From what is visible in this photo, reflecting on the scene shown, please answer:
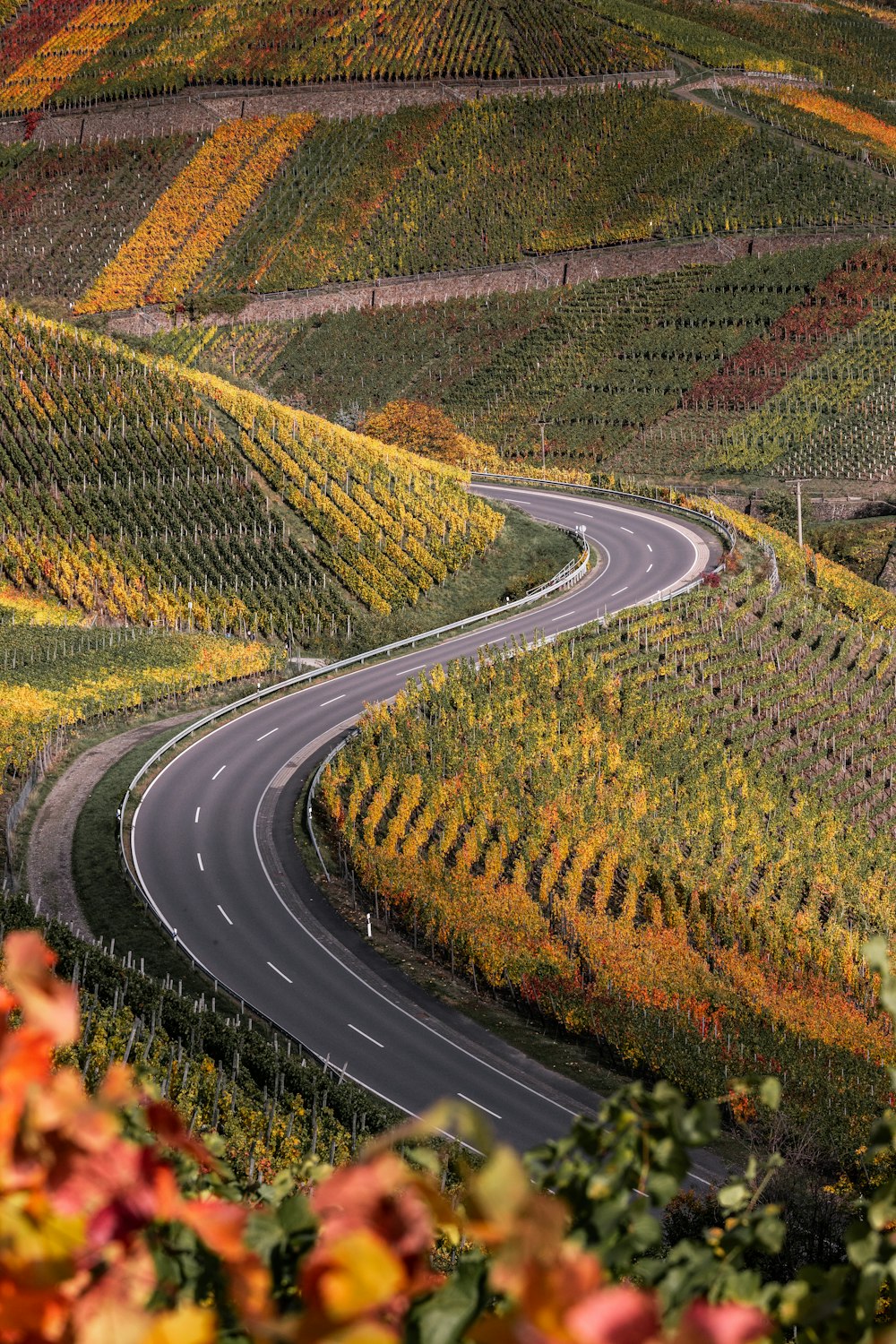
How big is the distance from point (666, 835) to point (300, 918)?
9.11m

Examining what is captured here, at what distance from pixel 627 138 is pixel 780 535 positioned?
225ft

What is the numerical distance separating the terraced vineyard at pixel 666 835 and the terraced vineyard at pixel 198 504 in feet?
41.0

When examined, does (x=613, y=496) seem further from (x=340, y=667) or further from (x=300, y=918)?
(x=300, y=918)

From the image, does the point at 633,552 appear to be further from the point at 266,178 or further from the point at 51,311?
the point at 266,178

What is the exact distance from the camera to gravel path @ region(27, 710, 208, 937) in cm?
3209

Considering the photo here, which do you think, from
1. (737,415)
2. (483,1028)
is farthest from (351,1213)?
(737,415)

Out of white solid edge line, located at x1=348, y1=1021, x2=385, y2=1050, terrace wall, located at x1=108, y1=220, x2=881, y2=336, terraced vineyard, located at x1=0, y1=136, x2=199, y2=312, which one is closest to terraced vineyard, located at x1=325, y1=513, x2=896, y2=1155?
white solid edge line, located at x1=348, y1=1021, x2=385, y2=1050

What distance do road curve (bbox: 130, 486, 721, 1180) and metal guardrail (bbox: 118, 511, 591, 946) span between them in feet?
1.10

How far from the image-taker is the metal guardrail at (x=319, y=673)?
1319 inches

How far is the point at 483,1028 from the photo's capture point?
95.0ft

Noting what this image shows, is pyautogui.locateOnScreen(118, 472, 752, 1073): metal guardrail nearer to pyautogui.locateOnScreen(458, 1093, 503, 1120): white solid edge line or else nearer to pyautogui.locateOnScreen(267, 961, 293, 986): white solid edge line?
pyautogui.locateOnScreen(267, 961, 293, 986): white solid edge line

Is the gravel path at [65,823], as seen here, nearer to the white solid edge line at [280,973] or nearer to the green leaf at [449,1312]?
the white solid edge line at [280,973]

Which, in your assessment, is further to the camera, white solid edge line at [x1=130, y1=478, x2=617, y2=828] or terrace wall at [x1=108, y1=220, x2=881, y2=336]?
terrace wall at [x1=108, y1=220, x2=881, y2=336]

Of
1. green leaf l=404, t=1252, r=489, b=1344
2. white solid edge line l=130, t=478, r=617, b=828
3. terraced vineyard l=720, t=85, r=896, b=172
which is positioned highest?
terraced vineyard l=720, t=85, r=896, b=172
